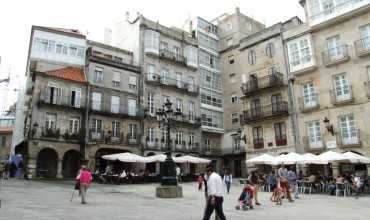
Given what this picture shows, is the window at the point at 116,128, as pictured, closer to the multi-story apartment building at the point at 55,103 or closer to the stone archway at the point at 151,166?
the multi-story apartment building at the point at 55,103

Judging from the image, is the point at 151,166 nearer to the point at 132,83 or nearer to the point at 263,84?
the point at 132,83

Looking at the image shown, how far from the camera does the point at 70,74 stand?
32.1 metres

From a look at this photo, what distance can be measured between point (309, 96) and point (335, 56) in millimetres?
3917

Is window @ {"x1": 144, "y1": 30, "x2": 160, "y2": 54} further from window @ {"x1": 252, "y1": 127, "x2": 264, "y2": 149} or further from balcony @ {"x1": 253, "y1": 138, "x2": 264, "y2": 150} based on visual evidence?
balcony @ {"x1": 253, "y1": 138, "x2": 264, "y2": 150}

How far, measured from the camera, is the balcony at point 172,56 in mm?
38506

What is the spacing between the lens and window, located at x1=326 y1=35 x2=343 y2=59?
27.2 metres

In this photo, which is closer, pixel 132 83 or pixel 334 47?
pixel 334 47

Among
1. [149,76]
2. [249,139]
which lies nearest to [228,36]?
[149,76]

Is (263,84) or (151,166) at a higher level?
(263,84)

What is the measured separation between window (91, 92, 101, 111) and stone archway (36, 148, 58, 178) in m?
5.56

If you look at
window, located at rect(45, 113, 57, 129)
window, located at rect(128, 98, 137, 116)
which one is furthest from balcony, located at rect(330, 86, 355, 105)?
window, located at rect(45, 113, 57, 129)

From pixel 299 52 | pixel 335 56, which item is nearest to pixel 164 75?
pixel 299 52

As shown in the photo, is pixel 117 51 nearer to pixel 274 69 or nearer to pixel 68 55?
pixel 68 55

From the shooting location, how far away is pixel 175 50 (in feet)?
134
